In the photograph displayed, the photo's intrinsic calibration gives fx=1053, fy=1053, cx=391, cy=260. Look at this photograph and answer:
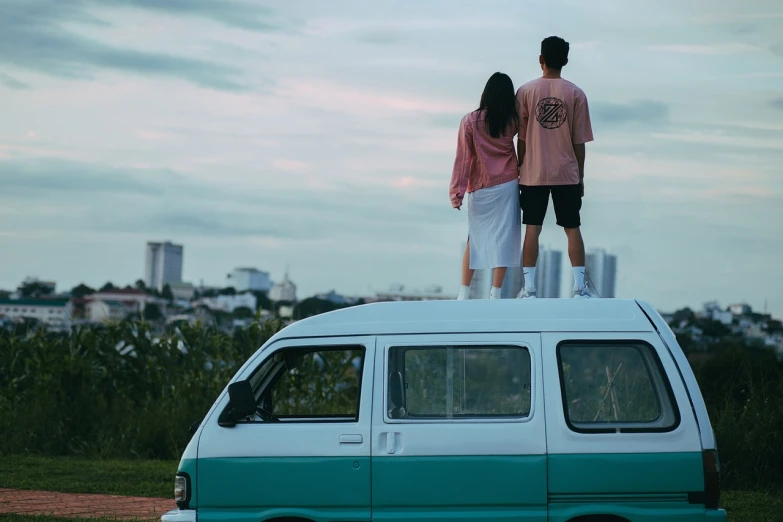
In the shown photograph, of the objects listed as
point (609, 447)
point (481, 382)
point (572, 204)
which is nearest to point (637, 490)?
point (609, 447)

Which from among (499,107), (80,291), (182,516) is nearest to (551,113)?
(499,107)

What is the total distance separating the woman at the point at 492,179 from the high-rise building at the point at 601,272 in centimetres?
69

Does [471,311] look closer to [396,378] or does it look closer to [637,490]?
[396,378]

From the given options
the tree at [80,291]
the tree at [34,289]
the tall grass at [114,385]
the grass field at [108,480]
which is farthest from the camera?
the tree at [80,291]

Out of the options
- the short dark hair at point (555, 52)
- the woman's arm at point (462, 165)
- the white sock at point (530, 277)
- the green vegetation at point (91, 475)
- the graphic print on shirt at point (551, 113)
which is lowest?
the green vegetation at point (91, 475)

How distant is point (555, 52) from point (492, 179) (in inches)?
49.4

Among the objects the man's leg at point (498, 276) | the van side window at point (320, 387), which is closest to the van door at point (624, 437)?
the man's leg at point (498, 276)

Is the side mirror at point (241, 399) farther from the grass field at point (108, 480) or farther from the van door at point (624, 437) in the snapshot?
the grass field at point (108, 480)

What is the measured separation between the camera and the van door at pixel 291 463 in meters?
6.73

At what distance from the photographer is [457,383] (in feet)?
22.8

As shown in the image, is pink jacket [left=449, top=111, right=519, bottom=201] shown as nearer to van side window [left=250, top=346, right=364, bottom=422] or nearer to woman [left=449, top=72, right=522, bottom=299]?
woman [left=449, top=72, right=522, bottom=299]

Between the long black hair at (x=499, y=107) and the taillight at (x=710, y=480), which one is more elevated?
the long black hair at (x=499, y=107)

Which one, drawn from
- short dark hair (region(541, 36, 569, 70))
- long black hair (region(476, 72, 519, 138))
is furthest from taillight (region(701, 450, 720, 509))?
short dark hair (region(541, 36, 569, 70))

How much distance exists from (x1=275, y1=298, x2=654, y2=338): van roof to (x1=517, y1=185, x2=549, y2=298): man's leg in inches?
96.2
